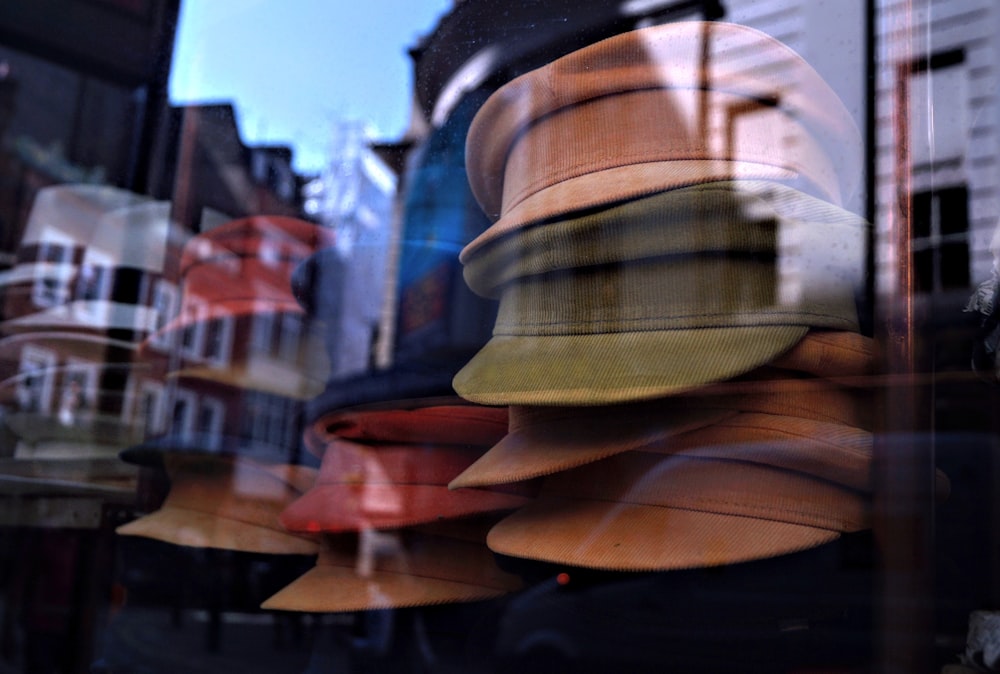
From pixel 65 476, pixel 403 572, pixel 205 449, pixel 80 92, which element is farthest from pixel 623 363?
pixel 80 92

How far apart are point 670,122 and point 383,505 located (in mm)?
707

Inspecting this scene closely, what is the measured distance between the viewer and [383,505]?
1.27 metres

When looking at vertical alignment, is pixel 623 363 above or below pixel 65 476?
above

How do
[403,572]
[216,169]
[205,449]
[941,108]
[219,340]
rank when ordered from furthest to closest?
[216,169], [219,340], [205,449], [403,572], [941,108]

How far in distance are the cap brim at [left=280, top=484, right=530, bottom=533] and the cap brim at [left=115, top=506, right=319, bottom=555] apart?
0.24ft

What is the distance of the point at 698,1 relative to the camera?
97 centimetres

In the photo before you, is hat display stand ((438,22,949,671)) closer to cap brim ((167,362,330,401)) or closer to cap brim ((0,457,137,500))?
cap brim ((167,362,330,401))

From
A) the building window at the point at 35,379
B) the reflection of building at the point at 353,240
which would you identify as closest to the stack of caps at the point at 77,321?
the building window at the point at 35,379

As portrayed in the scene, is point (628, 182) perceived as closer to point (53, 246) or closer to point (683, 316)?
point (683, 316)

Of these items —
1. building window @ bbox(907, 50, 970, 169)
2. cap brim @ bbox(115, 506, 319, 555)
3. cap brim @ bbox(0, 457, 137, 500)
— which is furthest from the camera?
cap brim @ bbox(0, 457, 137, 500)

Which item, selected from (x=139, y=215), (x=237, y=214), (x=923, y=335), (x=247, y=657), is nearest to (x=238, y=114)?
(x=237, y=214)

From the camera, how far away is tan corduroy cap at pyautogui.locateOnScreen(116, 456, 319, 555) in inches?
60.2

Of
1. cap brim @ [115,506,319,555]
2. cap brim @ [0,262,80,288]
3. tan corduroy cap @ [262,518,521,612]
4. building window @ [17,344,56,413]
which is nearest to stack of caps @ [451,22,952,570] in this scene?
tan corduroy cap @ [262,518,521,612]

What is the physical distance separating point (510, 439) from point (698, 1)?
22.6 inches
